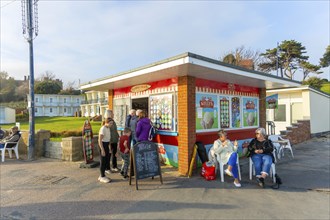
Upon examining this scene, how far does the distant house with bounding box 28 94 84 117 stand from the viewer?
2483 inches

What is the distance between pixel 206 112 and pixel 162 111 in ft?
4.45

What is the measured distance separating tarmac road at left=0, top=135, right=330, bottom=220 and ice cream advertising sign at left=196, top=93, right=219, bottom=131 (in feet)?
4.65

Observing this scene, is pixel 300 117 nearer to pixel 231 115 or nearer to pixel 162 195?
pixel 231 115

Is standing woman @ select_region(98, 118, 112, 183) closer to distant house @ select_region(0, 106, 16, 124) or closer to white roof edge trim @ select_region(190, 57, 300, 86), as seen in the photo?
white roof edge trim @ select_region(190, 57, 300, 86)

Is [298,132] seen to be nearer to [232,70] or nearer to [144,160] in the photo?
[232,70]

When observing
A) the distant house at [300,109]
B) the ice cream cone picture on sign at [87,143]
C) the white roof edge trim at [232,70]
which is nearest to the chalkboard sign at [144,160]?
the white roof edge trim at [232,70]

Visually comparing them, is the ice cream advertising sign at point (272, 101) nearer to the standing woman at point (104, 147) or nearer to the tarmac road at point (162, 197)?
the tarmac road at point (162, 197)

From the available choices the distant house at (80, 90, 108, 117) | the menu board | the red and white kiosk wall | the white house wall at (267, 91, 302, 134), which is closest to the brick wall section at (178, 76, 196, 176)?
the red and white kiosk wall

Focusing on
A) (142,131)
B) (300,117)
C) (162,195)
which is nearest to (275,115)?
(300,117)

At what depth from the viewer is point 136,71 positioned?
21.4 feet

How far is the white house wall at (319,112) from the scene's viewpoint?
1456 centimetres

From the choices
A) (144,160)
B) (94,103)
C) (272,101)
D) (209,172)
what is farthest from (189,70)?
(94,103)

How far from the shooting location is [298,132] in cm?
1297

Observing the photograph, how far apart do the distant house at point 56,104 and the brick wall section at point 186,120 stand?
61.4m
